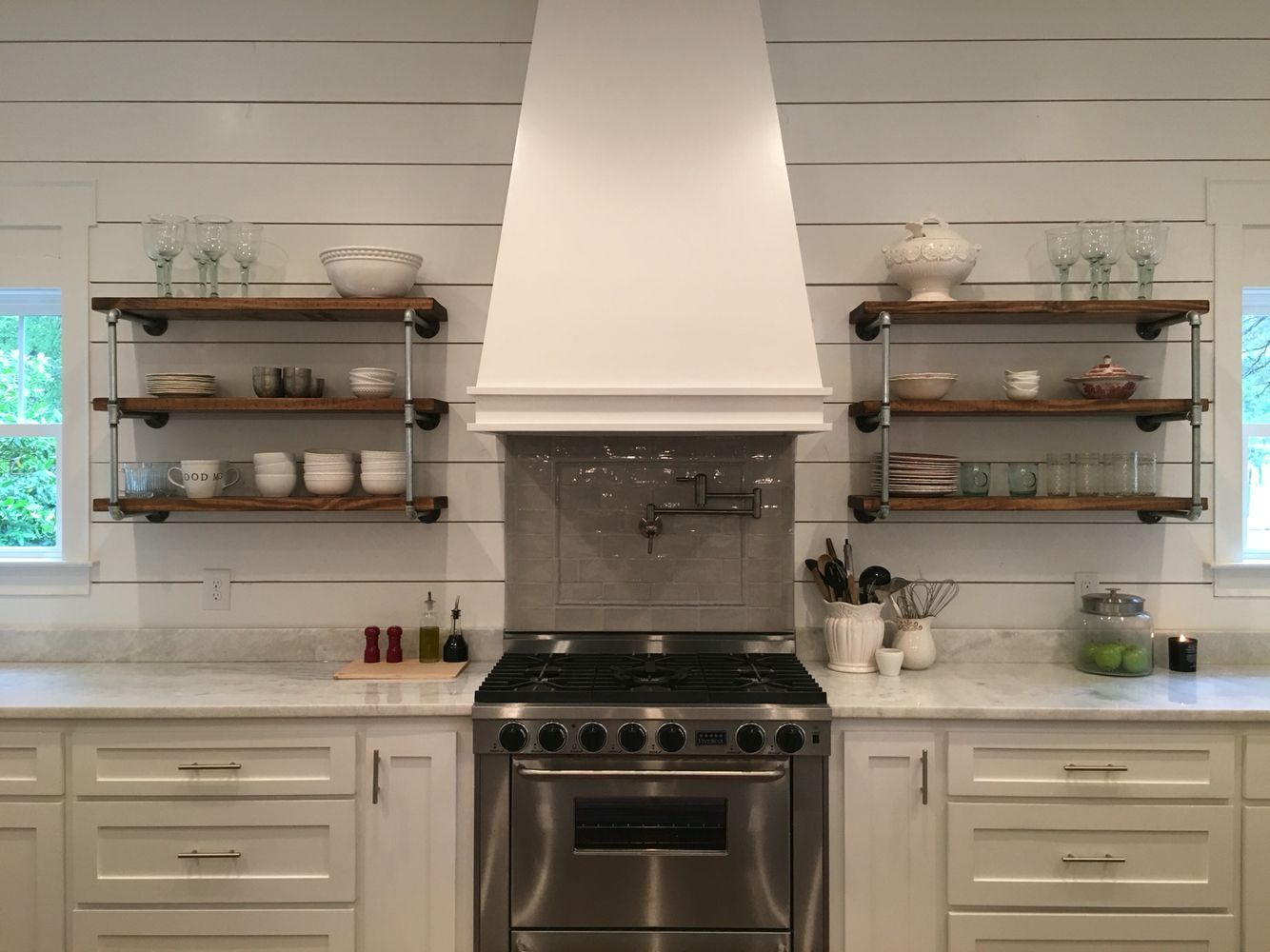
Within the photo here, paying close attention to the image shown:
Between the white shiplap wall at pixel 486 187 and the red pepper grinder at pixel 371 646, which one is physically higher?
the white shiplap wall at pixel 486 187

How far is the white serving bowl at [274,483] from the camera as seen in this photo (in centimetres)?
276

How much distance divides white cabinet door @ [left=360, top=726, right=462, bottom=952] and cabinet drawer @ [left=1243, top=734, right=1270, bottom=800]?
77.3 inches

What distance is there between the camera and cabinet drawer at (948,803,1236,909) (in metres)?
2.32

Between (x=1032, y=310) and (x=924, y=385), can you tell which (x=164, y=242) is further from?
(x=1032, y=310)

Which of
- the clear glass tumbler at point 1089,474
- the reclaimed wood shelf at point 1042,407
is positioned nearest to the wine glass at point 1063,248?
the reclaimed wood shelf at point 1042,407

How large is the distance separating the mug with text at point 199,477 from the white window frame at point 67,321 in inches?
16.1

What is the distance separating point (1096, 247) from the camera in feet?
9.12

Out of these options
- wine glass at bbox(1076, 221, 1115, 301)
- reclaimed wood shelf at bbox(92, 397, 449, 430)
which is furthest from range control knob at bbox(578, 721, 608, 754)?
wine glass at bbox(1076, 221, 1115, 301)

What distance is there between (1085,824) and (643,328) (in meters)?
1.68

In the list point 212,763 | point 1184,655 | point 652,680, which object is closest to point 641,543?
point 652,680

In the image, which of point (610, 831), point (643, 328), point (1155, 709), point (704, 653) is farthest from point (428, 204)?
point (1155, 709)

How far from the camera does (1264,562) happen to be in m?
2.93

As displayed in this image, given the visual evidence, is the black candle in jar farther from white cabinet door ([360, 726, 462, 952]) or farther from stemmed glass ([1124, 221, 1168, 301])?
white cabinet door ([360, 726, 462, 952])

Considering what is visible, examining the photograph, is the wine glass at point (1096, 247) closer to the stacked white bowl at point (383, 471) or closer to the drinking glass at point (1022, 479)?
the drinking glass at point (1022, 479)
